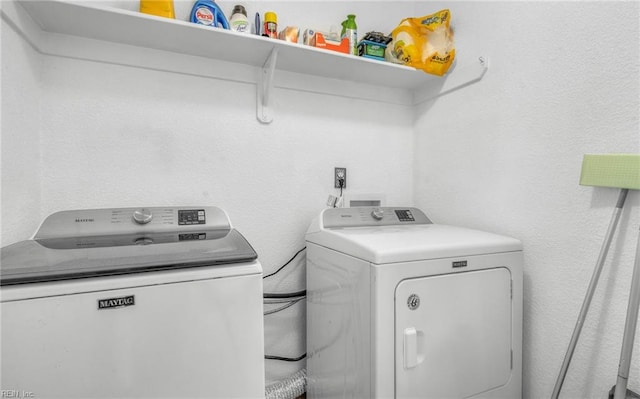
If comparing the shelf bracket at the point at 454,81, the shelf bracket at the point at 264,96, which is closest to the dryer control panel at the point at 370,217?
the shelf bracket at the point at 264,96

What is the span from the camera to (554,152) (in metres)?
1.28

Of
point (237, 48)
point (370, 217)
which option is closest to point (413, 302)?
point (370, 217)

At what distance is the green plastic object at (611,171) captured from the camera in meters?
0.99

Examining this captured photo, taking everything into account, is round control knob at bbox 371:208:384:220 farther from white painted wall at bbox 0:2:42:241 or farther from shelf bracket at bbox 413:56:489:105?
white painted wall at bbox 0:2:42:241

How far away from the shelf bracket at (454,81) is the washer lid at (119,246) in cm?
141

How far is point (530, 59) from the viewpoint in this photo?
1.36 meters

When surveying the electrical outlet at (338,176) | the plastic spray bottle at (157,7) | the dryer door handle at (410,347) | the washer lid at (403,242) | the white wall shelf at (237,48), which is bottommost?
the dryer door handle at (410,347)

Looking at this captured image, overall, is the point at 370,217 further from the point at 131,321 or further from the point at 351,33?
the point at 131,321

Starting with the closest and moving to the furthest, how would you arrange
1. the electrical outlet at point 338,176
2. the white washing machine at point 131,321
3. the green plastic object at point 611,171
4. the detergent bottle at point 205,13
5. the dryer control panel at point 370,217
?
the white washing machine at point 131,321 → the green plastic object at point 611,171 → the detergent bottle at point 205,13 → the dryer control panel at point 370,217 → the electrical outlet at point 338,176

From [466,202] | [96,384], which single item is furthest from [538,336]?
[96,384]

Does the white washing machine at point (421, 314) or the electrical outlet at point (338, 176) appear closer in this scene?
the white washing machine at point (421, 314)

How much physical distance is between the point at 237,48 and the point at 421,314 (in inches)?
55.3

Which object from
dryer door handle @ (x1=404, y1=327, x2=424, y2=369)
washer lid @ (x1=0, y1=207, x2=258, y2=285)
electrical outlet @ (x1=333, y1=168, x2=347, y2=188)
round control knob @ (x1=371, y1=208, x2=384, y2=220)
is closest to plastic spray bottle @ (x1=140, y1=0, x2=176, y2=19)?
washer lid @ (x1=0, y1=207, x2=258, y2=285)

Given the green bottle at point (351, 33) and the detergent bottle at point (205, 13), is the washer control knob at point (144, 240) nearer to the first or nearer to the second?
the detergent bottle at point (205, 13)
